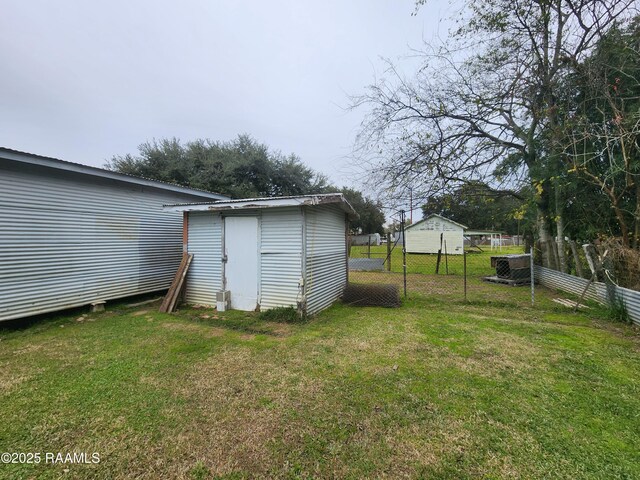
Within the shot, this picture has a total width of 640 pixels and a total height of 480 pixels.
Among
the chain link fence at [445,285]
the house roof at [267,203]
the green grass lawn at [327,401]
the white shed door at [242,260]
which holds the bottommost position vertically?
the green grass lawn at [327,401]

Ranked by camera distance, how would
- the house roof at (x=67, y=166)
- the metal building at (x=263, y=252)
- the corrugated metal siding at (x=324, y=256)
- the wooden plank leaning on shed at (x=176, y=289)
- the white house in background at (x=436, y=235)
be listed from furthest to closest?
the white house in background at (x=436, y=235) → the wooden plank leaning on shed at (x=176, y=289) → the corrugated metal siding at (x=324, y=256) → the metal building at (x=263, y=252) → the house roof at (x=67, y=166)

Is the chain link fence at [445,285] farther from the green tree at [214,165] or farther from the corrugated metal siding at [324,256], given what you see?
the green tree at [214,165]

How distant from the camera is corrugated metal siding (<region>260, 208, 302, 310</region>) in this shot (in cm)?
523

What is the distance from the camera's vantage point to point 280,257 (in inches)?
210

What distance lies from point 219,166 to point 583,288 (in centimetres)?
1681

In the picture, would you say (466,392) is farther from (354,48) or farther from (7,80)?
(7,80)

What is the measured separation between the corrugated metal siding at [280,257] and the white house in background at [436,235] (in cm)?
1802

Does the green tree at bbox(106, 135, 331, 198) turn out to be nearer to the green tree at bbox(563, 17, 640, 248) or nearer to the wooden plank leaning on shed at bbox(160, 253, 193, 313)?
the wooden plank leaning on shed at bbox(160, 253, 193, 313)

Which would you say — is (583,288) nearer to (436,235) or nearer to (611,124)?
(611,124)

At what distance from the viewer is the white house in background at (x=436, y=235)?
20844 mm

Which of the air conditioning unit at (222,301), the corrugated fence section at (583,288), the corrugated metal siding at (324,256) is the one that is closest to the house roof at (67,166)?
the air conditioning unit at (222,301)

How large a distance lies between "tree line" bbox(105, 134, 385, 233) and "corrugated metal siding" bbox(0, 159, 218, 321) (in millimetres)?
8915

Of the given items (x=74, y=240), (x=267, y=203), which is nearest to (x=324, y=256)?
(x=267, y=203)

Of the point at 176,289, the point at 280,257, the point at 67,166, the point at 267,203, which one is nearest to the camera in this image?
the point at 67,166
